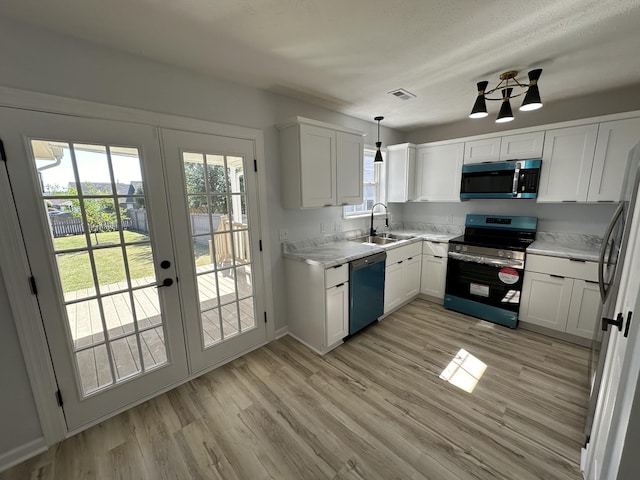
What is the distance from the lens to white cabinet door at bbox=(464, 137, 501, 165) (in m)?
3.19

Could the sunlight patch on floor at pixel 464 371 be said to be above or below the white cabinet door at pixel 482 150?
below

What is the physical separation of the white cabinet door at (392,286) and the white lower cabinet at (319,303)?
73cm

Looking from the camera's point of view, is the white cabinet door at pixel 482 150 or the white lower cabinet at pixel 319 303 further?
the white cabinet door at pixel 482 150

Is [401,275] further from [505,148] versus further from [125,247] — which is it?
[125,247]

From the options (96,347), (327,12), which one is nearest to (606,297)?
(327,12)

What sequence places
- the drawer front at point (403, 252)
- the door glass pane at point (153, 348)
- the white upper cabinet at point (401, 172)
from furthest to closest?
the white upper cabinet at point (401, 172), the drawer front at point (403, 252), the door glass pane at point (153, 348)

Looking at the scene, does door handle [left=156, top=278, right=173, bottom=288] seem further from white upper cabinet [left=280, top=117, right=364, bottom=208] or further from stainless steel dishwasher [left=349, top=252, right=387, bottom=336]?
stainless steel dishwasher [left=349, top=252, right=387, bottom=336]

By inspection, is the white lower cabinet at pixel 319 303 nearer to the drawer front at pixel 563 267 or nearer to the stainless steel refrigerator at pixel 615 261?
the stainless steel refrigerator at pixel 615 261

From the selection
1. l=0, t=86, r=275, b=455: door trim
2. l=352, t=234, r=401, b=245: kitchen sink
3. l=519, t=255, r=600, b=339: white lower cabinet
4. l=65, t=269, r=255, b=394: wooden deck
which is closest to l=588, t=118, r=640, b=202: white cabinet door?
l=519, t=255, r=600, b=339: white lower cabinet

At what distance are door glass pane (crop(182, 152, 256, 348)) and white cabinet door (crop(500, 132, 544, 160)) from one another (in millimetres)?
3107

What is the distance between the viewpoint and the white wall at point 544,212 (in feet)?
9.43

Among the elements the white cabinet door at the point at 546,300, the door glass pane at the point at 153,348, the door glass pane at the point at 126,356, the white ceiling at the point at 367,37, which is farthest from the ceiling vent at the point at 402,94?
the door glass pane at the point at 126,356

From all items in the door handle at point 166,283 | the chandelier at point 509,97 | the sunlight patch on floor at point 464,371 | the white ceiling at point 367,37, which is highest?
the white ceiling at point 367,37

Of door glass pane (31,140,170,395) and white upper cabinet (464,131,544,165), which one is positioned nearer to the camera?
door glass pane (31,140,170,395)
